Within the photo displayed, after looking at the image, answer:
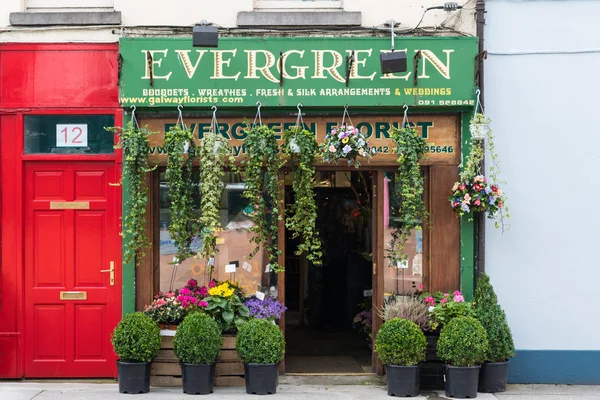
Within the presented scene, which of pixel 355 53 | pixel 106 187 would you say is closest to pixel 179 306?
pixel 106 187

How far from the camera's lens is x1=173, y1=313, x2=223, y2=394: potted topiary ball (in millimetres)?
7191

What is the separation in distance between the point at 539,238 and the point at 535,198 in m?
0.44

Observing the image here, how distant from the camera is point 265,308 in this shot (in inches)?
309

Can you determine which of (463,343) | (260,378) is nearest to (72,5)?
(260,378)

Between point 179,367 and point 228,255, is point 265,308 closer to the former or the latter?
point 228,255

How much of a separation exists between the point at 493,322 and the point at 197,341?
2998mm

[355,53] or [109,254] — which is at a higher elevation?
[355,53]

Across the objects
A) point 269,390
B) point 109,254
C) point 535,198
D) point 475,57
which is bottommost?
point 269,390

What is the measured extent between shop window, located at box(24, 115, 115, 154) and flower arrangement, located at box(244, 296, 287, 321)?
7.47 feet

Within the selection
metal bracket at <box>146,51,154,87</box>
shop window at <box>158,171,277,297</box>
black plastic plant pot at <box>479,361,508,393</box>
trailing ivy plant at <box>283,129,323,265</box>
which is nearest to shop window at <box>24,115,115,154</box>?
metal bracket at <box>146,51,154,87</box>

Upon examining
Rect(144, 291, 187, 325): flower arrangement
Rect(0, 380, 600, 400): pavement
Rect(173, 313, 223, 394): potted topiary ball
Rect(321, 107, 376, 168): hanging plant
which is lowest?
Rect(0, 380, 600, 400): pavement

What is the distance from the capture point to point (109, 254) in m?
8.04

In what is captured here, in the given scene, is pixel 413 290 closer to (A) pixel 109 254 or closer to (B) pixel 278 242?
(B) pixel 278 242

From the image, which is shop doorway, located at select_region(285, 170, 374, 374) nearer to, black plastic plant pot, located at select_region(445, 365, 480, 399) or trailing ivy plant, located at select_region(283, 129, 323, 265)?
trailing ivy plant, located at select_region(283, 129, 323, 265)
